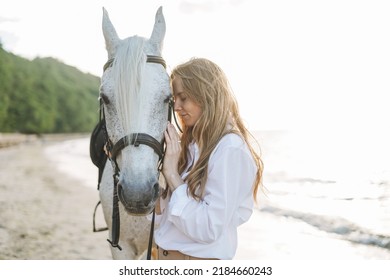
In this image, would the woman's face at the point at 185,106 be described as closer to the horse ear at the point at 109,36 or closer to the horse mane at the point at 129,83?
the horse mane at the point at 129,83

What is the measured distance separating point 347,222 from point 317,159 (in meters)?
15.9

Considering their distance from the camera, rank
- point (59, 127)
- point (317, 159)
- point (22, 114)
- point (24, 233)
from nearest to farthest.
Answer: point (24, 233) → point (317, 159) → point (22, 114) → point (59, 127)

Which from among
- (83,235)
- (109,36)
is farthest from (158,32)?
(83,235)

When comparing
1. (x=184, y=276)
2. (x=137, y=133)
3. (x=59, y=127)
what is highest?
(x=137, y=133)

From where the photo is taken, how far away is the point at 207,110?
1837mm

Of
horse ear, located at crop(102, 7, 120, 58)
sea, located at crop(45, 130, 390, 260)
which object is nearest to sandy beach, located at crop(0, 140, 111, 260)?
sea, located at crop(45, 130, 390, 260)

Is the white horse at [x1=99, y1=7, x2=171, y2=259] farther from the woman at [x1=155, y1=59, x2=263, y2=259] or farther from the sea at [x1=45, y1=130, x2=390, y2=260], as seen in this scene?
the sea at [x1=45, y1=130, x2=390, y2=260]

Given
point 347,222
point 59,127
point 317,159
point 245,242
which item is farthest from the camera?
point 59,127

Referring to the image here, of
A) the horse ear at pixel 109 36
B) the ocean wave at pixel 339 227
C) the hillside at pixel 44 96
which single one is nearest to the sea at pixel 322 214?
the ocean wave at pixel 339 227

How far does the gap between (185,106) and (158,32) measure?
523 mm

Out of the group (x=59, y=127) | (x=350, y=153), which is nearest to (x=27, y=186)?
(x=350, y=153)

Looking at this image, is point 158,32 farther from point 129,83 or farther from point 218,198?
point 218,198

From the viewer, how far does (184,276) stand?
95.9 inches

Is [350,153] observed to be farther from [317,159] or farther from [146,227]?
[146,227]
